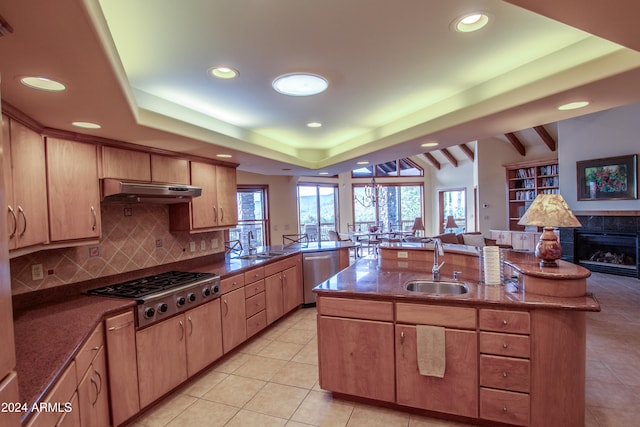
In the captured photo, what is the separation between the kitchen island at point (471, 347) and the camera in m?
1.93

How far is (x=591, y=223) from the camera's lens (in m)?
6.51

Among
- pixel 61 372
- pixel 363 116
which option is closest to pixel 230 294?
pixel 61 372

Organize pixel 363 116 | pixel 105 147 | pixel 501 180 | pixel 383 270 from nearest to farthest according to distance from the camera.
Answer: pixel 105 147
pixel 383 270
pixel 363 116
pixel 501 180

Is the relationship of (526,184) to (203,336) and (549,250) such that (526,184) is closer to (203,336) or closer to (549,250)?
(549,250)

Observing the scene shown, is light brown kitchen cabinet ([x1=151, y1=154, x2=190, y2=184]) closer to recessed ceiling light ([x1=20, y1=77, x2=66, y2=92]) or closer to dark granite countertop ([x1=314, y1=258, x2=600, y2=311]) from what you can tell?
recessed ceiling light ([x1=20, y1=77, x2=66, y2=92])

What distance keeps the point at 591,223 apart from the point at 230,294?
7417 mm

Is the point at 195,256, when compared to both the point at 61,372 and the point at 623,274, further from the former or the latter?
the point at 623,274

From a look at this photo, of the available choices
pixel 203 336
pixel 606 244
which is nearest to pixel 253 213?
pixel 203 336

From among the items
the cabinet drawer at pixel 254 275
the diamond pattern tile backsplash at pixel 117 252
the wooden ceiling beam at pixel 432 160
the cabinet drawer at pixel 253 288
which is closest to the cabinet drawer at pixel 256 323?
the cabinet drawer at pixel 253 288

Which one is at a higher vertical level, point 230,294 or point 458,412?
point 230,294

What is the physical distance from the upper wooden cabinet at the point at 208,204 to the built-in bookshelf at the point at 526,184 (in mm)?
7683

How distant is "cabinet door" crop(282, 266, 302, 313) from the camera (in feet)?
14.1

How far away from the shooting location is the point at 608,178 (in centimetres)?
621

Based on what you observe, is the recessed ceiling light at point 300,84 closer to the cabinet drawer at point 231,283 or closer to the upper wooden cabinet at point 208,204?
the upper wooden cabinet at point 208,204
